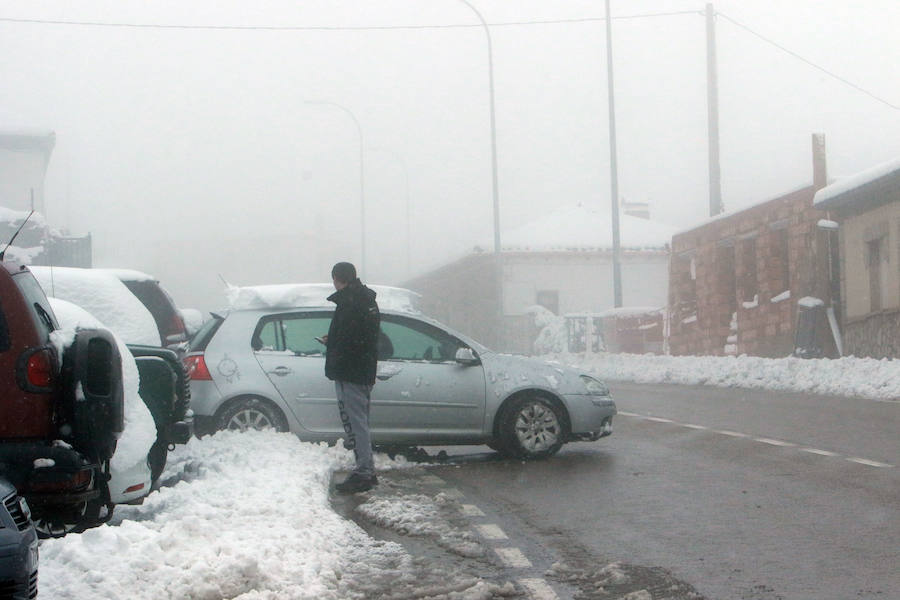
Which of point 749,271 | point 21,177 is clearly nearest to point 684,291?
point 749,271

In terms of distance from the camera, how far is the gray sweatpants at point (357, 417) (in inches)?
406

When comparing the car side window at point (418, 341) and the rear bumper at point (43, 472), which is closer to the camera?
the rear bumper at point (43, 472)

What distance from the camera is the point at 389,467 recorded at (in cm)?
1180

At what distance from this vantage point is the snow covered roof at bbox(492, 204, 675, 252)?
54.5 meters

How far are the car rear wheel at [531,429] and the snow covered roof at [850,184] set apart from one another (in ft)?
47.0

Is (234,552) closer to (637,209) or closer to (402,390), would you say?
(402,390)

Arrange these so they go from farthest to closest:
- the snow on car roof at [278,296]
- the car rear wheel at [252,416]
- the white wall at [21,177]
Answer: the white wall at [21,177] < the snow on car roof at [278,296] < the car rear wheel at [252,416]

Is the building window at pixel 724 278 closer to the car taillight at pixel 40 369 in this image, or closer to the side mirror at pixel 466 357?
the side mirror at pixel 466 357

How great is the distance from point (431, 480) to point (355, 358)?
1285 mm

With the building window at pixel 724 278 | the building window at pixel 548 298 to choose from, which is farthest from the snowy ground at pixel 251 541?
the building window at pixel 548 298

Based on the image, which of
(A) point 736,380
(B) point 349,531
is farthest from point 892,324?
(B) point 349,531

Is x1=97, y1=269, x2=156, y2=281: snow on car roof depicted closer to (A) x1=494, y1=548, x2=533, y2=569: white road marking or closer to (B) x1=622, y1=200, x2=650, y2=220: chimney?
(A) x1=494, y1=548, x2=533, y2=569: white road marking

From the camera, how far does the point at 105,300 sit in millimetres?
10938

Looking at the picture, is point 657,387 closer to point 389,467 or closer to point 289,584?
point 389,467
